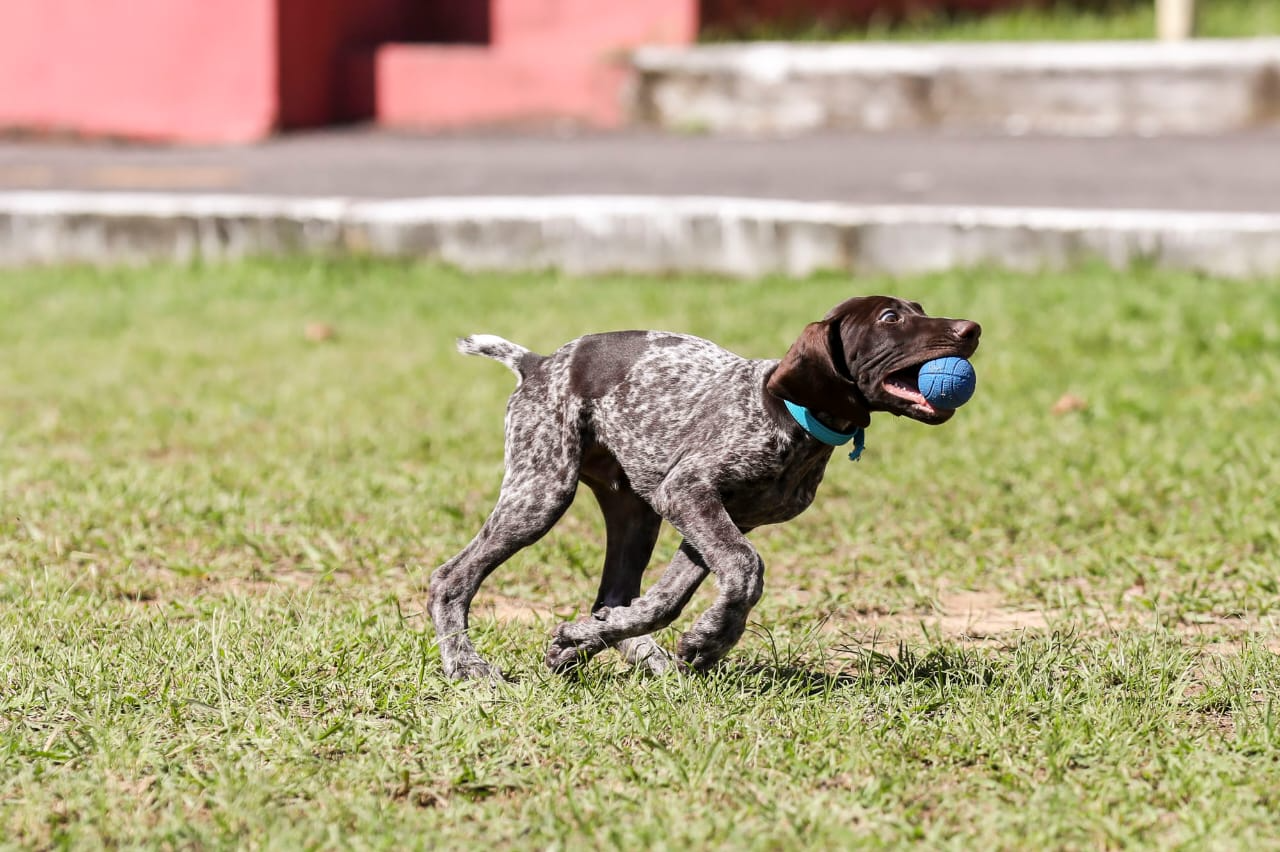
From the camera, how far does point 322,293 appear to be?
976 centimetres

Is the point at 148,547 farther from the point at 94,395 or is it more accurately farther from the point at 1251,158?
the point at 1251,158

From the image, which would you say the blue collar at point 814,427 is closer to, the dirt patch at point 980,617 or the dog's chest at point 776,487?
the dog's chest at point 776,487

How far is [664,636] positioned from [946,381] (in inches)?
48.2

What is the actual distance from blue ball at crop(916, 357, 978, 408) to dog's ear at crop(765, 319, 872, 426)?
0.48ft

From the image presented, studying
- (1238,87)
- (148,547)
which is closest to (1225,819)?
(148,547)

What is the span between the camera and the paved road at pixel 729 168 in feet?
34.3

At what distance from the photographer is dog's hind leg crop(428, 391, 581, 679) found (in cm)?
390

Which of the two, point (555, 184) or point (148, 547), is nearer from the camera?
point (148, 547)

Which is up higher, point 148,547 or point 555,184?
point 555,184

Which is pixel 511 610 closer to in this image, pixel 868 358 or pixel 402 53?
pixel 868 358

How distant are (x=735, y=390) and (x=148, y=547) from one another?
7.40 feet

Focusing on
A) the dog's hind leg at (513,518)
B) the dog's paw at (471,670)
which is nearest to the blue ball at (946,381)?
the dog's hind leg at (513,518)

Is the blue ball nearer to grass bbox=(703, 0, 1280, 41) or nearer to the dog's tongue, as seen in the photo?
the dog's tongue

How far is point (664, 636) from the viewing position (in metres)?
4.37
